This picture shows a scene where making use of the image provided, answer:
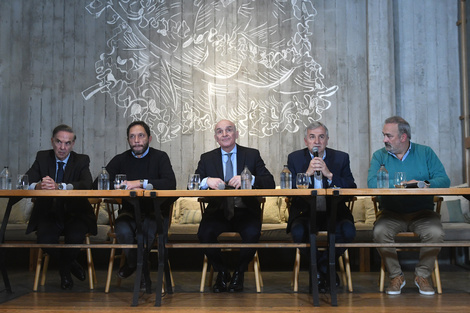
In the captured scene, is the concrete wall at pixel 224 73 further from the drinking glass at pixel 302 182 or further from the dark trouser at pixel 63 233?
the drinking glass at pixel 302 182

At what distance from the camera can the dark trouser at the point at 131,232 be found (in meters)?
3.76

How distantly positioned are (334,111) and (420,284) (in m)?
2.86

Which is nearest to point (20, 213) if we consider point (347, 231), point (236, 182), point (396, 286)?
point (236, 182)

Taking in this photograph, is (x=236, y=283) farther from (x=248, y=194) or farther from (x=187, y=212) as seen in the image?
(x=187, y=212)

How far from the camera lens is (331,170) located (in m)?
4.06

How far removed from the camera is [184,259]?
5.55m

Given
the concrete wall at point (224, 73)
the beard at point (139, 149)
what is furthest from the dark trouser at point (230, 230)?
the concrete wall at point (224, 73)

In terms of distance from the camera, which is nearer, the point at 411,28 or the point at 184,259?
the point at 184,259

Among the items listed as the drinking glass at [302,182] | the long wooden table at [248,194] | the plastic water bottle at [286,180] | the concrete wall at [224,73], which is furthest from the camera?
the concrete wall at [224,73]

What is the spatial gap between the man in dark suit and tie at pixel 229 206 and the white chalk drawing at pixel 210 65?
1974 mm

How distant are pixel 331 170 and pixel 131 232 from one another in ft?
5.13

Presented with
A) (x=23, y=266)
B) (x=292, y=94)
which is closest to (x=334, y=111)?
(x=292, y=94)

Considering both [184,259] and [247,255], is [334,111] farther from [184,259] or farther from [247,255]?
[247,255]

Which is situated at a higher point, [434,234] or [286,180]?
[286,180]
